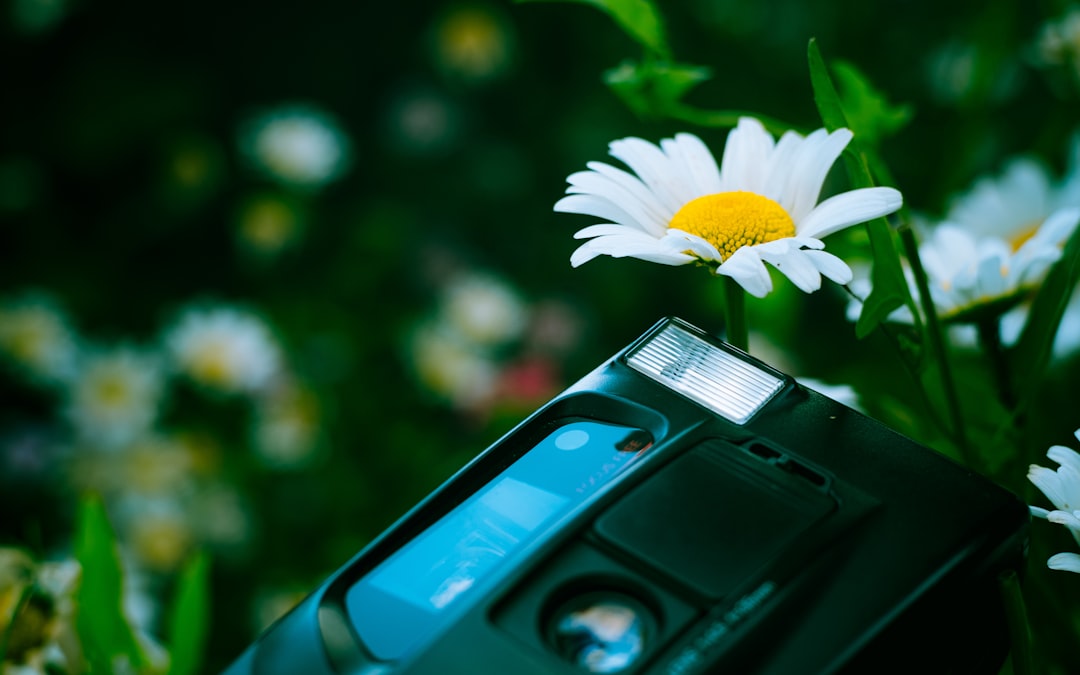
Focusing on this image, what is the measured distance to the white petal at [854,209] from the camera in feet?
0.99

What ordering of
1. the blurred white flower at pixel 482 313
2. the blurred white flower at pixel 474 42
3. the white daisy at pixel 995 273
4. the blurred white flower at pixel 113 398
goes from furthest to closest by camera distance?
→ the blurred white flower at pixel 474 42 < the blurred white flower at pixel 482 313 < the blurred white flower at pixel 113 398 < the white daisy at pixel 995 273

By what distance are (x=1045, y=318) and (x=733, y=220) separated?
0.40ft

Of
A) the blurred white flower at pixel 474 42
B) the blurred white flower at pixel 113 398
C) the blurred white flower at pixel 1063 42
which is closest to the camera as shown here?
the blurred white flower at pixel 1063 42

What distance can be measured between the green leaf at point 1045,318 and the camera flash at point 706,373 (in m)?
0.10

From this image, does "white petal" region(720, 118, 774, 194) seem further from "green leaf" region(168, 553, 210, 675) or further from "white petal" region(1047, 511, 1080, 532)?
"green leaf" region(168, 553, 210, 675)

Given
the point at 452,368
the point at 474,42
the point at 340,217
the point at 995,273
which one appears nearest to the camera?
the point at 995,273

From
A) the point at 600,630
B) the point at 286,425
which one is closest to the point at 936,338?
the point at 600,630

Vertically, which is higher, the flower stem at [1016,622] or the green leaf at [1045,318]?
A: the green leaf at [1045,318]

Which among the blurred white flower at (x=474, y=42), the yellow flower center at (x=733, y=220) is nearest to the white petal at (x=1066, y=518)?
the yellow flower center at (x=733, y=220)

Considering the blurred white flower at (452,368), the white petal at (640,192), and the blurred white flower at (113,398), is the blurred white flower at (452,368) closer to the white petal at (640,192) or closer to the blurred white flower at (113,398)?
the blurred white flower at (113,398)

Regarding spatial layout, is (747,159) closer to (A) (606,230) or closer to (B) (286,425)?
(A) (606,230)

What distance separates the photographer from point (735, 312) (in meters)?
0.34

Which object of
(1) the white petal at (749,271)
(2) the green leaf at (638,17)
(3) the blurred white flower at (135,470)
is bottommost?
(3) the blurred white flower at (135,470)

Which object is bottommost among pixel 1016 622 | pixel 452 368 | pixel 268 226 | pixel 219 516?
pixel 219 516
